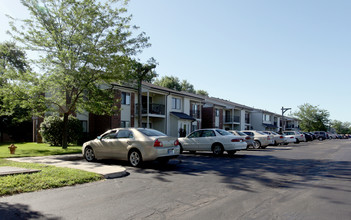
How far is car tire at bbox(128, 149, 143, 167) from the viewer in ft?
34.9

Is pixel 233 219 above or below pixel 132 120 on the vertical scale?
below

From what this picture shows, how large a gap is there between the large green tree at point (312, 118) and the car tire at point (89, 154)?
78.0 metres

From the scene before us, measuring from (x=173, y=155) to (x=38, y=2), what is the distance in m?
13.3

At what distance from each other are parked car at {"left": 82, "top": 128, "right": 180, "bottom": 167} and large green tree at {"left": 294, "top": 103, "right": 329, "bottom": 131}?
253 ft

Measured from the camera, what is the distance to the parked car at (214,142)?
15.2 metres

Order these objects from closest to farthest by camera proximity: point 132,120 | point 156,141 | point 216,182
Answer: point 216,182 → point 156,141 → point 132,120

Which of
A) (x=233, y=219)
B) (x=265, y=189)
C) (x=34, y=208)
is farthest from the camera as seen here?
(x=265, y=189)

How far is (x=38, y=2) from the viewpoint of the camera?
57.0 feet

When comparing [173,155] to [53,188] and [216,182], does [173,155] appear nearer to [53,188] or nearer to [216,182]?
[216,182]

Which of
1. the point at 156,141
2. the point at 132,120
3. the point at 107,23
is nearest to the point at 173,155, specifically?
the point at 156,141

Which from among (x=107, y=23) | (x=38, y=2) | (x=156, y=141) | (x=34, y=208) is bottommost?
(x=34, y=208)

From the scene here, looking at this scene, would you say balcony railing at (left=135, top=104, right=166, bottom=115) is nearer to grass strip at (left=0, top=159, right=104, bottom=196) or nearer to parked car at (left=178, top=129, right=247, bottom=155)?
parked car at (left=178, top=129, right=247, bottom=155)

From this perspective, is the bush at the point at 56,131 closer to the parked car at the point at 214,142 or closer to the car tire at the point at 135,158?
the parked car at the point at 214,142

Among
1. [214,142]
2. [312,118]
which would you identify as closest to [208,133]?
[214,142]
